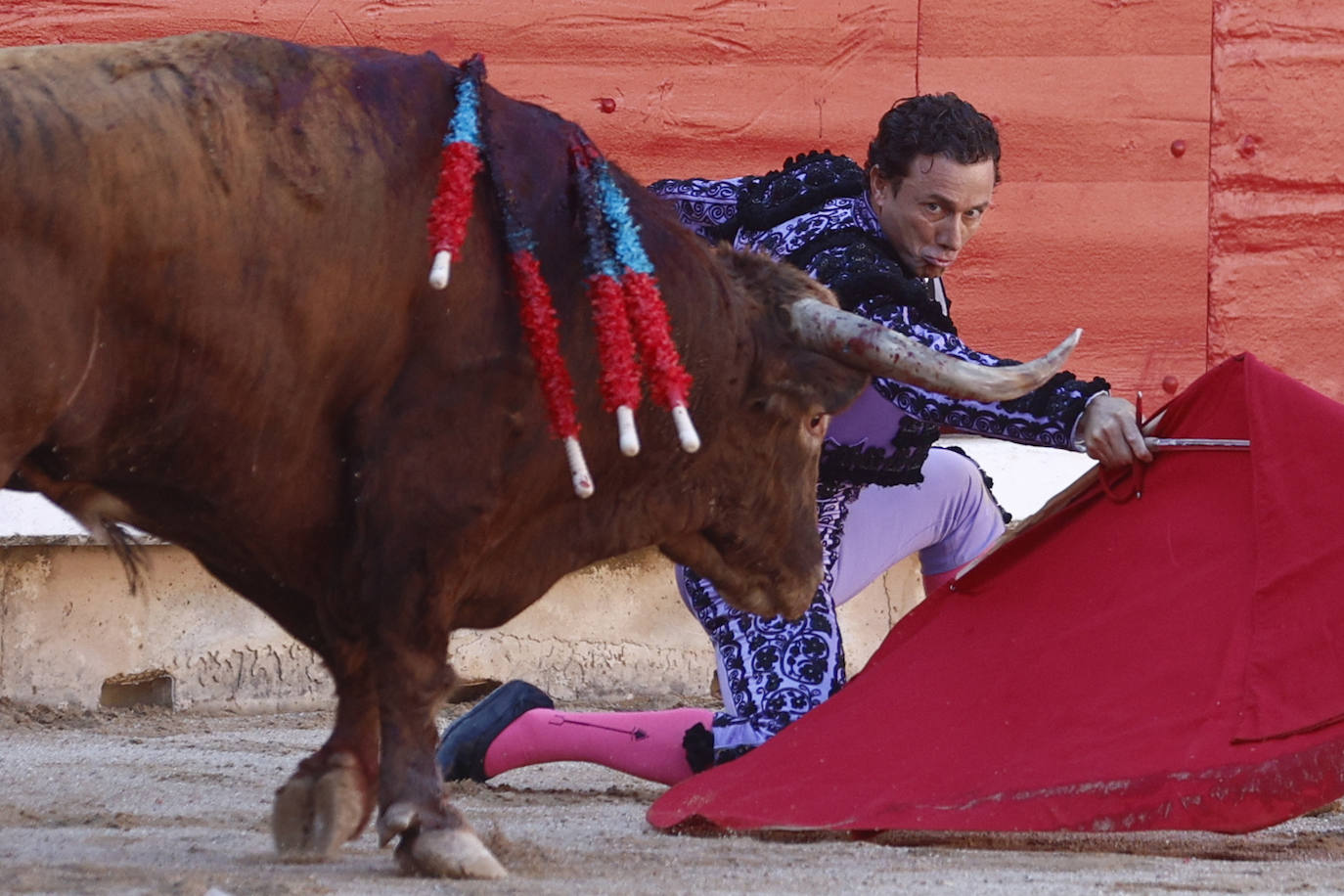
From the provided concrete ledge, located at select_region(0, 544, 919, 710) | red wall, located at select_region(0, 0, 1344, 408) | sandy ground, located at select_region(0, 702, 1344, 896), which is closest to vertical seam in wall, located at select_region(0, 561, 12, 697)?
concrete ledge, located at select_region(0, 544, 919, 710)

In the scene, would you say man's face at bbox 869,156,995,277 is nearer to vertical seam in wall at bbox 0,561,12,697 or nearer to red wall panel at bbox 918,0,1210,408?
red wall panel at bbox 918,0,1210,408

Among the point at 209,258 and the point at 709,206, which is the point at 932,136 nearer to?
the point at 709,206

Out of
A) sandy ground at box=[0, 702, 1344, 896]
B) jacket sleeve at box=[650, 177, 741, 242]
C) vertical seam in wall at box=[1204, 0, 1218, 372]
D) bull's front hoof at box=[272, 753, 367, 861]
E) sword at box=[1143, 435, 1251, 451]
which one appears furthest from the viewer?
vertical seam in wall at box=[1204, 0, 1218, 372]

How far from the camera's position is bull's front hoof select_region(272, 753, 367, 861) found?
3.36 meters

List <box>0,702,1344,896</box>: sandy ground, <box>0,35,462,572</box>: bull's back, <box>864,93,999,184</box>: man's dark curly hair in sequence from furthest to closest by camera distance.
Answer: <box>864,93,999,184</box>: man's dark curly hair → <box>0,702,1344,896</box>: sandy ground → <box>0,35,462,572</box>: bull's back

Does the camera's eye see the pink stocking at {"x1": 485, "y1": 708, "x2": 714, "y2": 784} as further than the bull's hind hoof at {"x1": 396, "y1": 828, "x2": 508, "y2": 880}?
Yes

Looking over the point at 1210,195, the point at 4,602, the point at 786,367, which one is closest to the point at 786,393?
the point at 786,367

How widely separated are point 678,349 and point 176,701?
2959mm

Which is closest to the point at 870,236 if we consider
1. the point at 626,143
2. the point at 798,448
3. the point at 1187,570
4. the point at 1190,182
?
the point at 798,448

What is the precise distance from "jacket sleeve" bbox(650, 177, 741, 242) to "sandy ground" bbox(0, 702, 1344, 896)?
50.7 inches

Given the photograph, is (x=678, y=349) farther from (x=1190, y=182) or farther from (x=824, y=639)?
(x=1190, y=182)

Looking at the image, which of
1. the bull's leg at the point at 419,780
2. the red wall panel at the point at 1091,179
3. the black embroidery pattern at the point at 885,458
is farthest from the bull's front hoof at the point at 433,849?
the red wall panel at the point at 1091,179

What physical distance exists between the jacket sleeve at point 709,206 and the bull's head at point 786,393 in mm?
599

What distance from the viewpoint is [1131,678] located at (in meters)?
3.97
